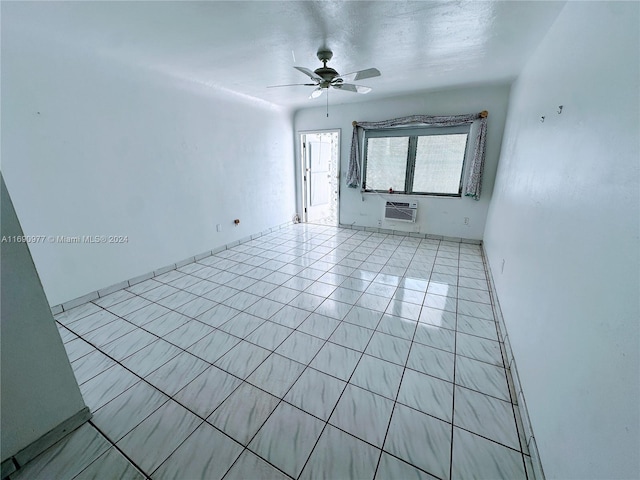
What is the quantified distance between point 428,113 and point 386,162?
3.24 feet

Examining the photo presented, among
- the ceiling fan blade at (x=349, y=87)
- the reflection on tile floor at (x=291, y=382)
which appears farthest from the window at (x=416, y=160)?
the reflection on tile floor at (x=291, y=382)

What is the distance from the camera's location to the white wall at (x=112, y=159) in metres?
2.09

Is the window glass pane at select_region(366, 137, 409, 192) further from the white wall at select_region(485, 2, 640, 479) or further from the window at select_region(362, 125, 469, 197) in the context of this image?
the white wall at select_region(485, 2, 640, 479)

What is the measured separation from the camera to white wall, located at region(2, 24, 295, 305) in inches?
82.4

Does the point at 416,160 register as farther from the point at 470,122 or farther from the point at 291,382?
the point at 291,382

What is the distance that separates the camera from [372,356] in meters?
1.88

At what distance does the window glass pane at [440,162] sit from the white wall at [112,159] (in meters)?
2.99

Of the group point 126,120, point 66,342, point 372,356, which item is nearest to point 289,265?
point 372,356

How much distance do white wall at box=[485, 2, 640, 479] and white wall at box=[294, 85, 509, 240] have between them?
2050 mm

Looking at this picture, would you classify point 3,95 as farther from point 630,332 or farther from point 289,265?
point 630,332

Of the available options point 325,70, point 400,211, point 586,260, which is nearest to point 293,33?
point 325,70

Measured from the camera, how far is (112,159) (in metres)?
2.66

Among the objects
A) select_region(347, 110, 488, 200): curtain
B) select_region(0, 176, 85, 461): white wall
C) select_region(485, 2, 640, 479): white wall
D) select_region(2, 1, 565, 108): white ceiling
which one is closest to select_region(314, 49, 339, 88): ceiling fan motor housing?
select_region(2, 1, 565, 108): white ceiling

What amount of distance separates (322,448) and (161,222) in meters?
3.07
